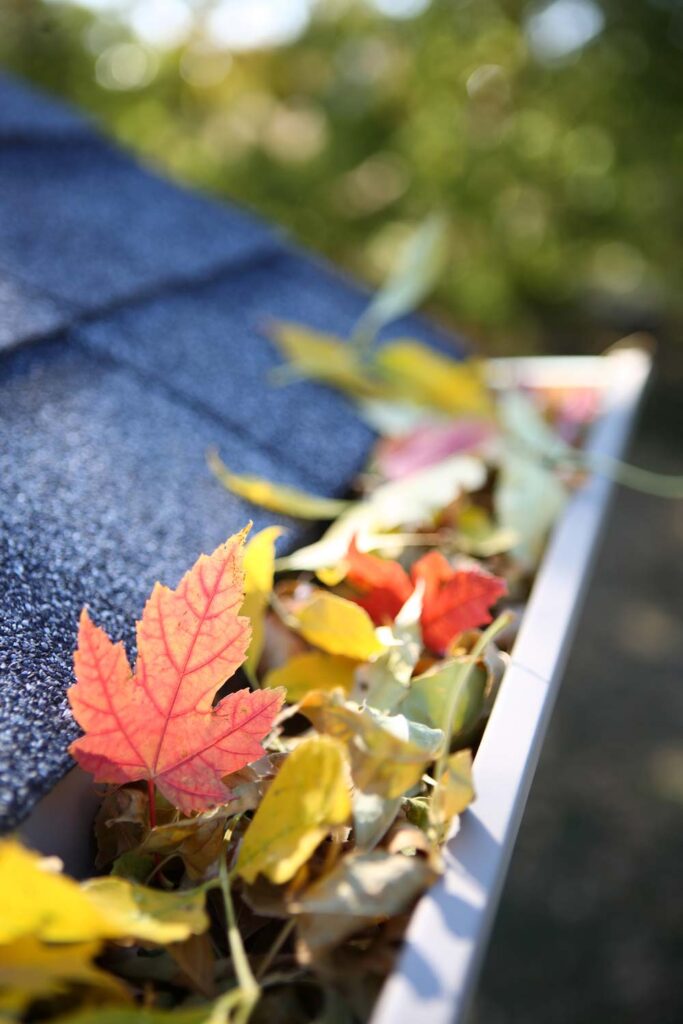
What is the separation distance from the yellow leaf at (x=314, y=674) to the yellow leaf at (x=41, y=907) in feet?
0.95

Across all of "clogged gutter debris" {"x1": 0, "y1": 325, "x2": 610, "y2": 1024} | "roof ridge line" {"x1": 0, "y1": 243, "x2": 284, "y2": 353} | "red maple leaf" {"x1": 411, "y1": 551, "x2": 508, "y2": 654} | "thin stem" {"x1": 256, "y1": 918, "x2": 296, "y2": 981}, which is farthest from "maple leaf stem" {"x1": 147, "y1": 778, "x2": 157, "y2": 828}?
"roof ridge line" {"x1": 0, "y1": 243, "x2": 284, "y2": 353}

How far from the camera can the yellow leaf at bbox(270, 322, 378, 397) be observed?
111 centimetres

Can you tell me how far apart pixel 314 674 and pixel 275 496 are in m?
0.20

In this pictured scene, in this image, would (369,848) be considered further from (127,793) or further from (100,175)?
(100,175)

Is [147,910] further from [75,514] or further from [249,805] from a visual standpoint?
[75,514]

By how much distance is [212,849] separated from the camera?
1.82 feet

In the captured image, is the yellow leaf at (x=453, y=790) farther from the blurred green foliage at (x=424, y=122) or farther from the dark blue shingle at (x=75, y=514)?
the blurred green foliage at (x=424, y=122)

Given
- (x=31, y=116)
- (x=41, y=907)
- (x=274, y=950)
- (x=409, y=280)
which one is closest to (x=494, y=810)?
(x=274, y=950)

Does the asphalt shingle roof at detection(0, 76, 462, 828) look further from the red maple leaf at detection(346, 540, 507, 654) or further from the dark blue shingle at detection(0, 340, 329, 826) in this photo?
the red maple leaf at detection(346, 540, 507, 654)

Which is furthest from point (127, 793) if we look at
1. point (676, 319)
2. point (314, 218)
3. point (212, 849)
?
point (676, 319)

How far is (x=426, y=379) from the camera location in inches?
45.4

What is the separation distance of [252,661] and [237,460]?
10.9 inches

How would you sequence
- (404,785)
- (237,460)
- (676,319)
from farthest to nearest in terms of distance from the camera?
(676,319) < (237,460) < (404,785)

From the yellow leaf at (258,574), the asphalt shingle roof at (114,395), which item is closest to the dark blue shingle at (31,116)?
the asphalt shingle roof at (114,395)
